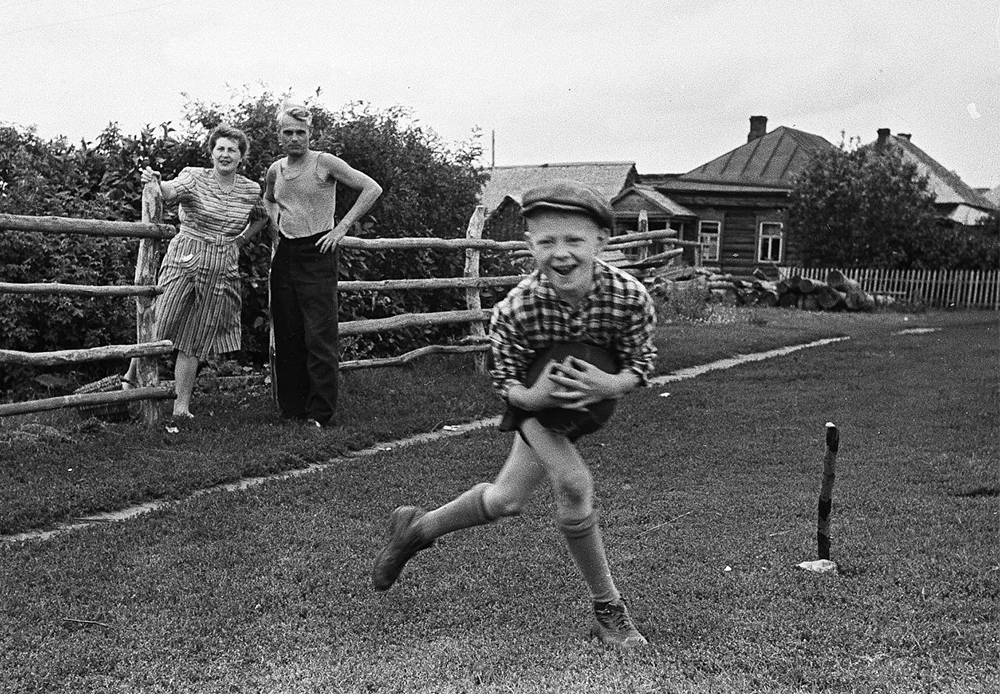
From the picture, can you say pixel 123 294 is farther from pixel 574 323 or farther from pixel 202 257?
pixel 574 323

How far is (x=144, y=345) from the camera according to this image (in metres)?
8.12

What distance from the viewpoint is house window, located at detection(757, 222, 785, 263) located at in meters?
41.5

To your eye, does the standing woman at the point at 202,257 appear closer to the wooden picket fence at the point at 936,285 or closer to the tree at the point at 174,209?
the tree at the point at 174,209

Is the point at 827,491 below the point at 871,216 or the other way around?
below

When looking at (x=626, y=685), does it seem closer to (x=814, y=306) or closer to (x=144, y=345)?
(x=144, y=345)

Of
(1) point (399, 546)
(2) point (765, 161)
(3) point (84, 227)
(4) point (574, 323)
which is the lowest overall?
(1) point (399, 546)

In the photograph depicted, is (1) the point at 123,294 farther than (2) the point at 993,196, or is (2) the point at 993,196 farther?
Result: (2) the point at 993,196

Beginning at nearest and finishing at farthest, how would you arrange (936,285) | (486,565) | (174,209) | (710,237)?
1. (486,565)
2. (174,209)
3. (936,285)
4. (710,237)

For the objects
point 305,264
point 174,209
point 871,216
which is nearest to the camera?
point 305,264

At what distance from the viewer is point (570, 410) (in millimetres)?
3816

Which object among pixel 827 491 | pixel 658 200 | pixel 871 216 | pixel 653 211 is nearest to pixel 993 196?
pixel 658 200

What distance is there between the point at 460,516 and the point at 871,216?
33.2m

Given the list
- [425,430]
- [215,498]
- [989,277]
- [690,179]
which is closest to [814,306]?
[989,277]

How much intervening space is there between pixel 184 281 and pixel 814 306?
73.0 feet
